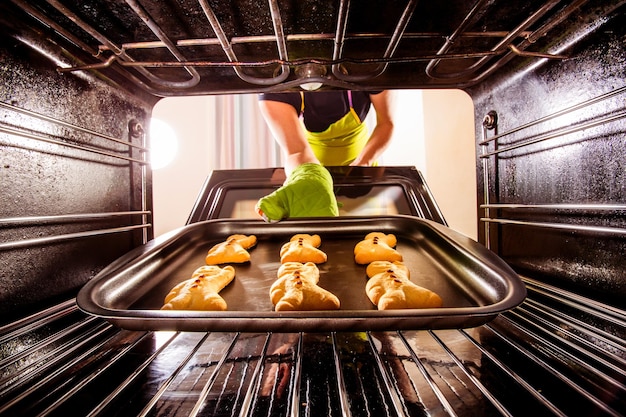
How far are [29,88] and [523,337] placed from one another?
4.02ft

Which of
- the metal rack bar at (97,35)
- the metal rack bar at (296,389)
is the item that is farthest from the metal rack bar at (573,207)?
the metal rack bar at (97,35)

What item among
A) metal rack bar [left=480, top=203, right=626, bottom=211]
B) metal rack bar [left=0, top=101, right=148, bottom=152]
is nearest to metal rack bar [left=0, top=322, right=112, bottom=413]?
metal rack bar [left=0, top=101, right=148, bottom=152]

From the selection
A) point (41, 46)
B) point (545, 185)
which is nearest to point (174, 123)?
point (41, 46)

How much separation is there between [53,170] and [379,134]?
219 centimetres

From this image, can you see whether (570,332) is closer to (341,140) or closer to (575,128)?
(575,128)

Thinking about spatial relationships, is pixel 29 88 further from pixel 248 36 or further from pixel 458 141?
pixel 458 141

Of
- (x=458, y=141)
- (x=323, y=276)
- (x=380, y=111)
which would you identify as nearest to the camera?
(x=323, y=276)

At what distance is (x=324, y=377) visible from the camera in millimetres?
548

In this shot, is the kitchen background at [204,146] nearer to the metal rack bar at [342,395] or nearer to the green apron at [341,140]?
the green apron at [341,140]

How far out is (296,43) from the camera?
83 cm

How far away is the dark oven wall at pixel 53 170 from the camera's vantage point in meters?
0.63

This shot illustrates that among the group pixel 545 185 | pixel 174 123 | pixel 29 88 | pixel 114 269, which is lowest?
pixel 114 269

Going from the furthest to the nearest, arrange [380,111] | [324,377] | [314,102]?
1. [380,111]
2. [314,102]
3. [324,377]

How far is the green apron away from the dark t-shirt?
0.04 meters
